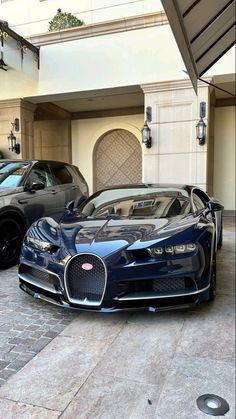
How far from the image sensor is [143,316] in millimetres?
2961

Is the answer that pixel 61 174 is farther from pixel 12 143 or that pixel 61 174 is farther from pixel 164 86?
pixel 164 86

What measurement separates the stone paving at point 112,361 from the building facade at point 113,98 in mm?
1555

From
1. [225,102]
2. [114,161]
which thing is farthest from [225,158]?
[114,161]

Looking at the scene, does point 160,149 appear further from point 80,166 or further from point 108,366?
point 108,366

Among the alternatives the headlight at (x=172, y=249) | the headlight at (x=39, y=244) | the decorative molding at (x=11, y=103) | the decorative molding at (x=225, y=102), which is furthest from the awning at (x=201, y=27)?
the decorative molding at (x=225, y=102)

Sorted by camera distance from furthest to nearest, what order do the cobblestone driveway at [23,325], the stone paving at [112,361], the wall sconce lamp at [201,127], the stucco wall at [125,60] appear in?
the wall sconce lamp at [201,127], the stucco wall at [125,60], the cobblestone driveway at [23,325], the stone paving at [112,361]

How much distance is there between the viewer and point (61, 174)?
4.72 meters

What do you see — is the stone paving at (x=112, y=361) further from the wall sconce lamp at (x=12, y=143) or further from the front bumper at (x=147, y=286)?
the wall sconce lamp at (x=12, y=143)

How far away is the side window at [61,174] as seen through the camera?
4.38 meters

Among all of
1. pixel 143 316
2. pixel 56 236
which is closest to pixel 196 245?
pixel 143 316

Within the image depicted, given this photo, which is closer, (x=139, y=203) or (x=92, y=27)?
(x=139, y=203)

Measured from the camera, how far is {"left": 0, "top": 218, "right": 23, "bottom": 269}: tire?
13.8 ft

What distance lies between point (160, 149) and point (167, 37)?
2.23 metres

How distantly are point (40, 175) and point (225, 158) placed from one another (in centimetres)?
597
